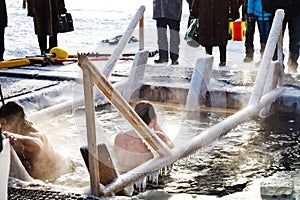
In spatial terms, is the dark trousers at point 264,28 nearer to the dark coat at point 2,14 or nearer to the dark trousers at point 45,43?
the dark trousers at point 45,43

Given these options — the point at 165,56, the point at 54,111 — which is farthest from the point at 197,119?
the point at 165,56

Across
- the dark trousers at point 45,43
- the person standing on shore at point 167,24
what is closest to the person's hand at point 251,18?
the person standing on shore at point 167,24

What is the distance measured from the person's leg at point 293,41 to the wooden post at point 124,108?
453 centimetres

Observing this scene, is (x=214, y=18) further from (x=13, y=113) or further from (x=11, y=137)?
(x=11, y=137)

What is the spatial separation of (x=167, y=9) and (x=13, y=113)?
484cm

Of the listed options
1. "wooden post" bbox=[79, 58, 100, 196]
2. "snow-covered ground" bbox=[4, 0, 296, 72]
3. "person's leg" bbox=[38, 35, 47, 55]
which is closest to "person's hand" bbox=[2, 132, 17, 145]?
"wooden post" bbox=[79, 58, 100, 196]

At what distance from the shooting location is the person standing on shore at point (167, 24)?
9188 millimetres

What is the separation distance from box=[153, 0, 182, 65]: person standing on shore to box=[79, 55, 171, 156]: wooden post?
486 cm

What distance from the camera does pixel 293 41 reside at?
8586 millimetres

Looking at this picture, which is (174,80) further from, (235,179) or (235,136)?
(235,179)

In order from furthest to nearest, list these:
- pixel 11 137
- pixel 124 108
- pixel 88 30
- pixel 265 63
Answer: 1. pixel 88 30
2. pixel 265 63
3. pixel 11 137
4. pixel 124 108

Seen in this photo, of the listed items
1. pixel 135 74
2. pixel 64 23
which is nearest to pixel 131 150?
pixel 135 74

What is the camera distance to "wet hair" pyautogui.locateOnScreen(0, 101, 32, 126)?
185 inches

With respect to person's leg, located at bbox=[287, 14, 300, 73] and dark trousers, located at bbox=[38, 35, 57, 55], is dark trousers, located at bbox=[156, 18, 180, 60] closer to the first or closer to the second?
person's leg, located at bbox=[287, 14, 300, 73]
